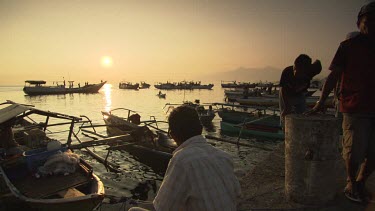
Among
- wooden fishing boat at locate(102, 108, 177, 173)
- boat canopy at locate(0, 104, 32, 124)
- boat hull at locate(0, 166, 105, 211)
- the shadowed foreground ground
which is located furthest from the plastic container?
the shadowed foreground ground

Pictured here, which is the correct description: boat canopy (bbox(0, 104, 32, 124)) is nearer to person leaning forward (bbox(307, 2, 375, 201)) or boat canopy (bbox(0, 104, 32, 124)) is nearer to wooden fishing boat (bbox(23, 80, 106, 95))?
person leaning forward (bbox(307, 2, 375, 201))

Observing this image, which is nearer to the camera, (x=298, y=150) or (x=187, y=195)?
(x=187, y=195)

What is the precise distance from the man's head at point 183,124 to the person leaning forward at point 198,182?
0.30 ft

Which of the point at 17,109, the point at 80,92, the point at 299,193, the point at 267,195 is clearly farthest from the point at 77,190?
the point at 80,92

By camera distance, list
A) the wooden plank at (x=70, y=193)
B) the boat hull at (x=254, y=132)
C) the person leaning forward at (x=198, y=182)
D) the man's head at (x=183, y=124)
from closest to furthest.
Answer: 1. the person leaning forward at (x=198, y=182)
2. the man's head at (x=183, y=124)
3. the wooden plank at (x=70, y=193)
4. the boat hull at (x=254, y=132)

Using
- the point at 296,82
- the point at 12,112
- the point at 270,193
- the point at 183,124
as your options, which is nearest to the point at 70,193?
the point at 12,112

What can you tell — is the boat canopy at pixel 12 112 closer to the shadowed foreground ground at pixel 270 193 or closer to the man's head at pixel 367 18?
the shadowed foreground ground at pixel 270 193

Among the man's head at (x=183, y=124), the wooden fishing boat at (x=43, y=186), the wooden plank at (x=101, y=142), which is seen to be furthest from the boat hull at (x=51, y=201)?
the man's head at (x=183, y=124)

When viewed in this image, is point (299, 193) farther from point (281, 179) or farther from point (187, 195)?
point (187, 195)

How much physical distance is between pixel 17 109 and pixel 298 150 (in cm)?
897

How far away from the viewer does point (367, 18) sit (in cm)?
351

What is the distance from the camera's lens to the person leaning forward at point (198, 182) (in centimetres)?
197

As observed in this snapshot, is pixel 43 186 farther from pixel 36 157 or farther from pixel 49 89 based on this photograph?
pixel 49 89

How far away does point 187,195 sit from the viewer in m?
2.01
